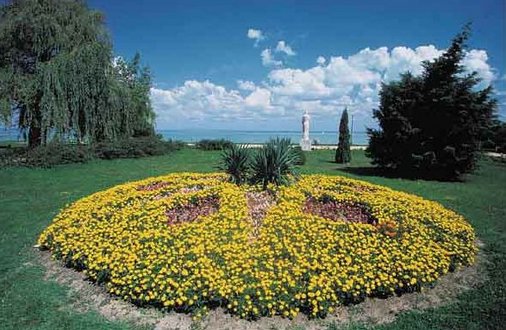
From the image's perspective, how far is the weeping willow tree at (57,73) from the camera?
1512cm

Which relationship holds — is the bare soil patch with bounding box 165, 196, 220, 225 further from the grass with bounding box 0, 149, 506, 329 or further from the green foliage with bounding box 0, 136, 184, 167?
the green foliage with bounding box 0, 136, 184, 167

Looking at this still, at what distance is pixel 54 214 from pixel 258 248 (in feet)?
17.9

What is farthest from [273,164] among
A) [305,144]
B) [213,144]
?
[213,144]

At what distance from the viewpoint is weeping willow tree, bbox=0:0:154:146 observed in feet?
49.6

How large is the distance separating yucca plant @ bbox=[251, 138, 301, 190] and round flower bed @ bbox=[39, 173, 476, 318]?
0.54m

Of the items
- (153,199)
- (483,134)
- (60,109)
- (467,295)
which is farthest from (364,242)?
(60,109)

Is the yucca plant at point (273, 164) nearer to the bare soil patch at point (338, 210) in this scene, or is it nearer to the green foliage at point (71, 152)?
the bare soil patch at point (338, 210)

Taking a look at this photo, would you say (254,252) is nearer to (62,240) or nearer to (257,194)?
(257,194)

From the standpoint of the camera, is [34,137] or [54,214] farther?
[34,137]

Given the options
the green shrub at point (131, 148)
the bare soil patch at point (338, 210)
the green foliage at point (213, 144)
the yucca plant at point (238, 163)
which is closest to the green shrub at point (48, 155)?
the green shrub at point (131, 148)

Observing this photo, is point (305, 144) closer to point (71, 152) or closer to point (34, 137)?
point (71, 152)

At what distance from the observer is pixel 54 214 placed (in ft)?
25.3

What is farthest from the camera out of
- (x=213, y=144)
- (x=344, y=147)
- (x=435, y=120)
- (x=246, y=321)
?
(x=213, y=144)

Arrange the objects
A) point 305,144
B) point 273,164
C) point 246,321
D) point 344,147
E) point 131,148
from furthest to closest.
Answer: point 305,144
point 131,148
point 344,147
point 273,164
point 246,321
